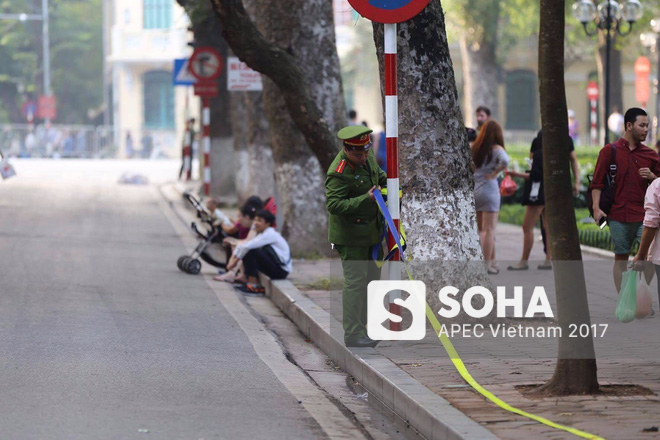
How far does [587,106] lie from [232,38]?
158 feet

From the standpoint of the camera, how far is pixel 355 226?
8.60 meters

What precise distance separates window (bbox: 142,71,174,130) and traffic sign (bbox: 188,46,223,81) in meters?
40.3

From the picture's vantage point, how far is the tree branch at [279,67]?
12211mm

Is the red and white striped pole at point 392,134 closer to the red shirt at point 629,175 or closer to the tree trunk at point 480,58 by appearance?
the red shirt at point 629,175

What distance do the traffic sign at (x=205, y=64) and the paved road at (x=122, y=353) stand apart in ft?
19.8

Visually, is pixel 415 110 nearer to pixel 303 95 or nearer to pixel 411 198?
pixel 411 198

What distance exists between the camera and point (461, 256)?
9695 mm

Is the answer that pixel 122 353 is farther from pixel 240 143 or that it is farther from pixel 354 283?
pixel 240 143

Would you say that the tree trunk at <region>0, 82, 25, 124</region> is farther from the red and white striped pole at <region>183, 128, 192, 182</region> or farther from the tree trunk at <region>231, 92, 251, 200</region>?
the tree trunk at <region>231, 92, 251, 200</region>

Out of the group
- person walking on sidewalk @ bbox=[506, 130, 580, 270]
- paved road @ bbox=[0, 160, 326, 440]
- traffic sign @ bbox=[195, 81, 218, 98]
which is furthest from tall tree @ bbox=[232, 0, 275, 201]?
person walking on sidewalk @ bbox=[506, 130, 580, 270]

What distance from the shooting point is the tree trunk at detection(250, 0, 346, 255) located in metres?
14.7

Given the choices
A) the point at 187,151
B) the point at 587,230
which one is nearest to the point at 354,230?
the point at 587,230

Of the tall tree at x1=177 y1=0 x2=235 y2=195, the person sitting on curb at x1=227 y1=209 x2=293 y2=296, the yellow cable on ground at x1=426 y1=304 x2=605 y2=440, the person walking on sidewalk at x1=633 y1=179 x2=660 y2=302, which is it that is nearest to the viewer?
the yellow cable on ground at x1=426 y1=304 x2=605 y2=440

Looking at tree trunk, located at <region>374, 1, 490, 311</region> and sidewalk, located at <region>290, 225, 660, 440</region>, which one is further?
tree trunk, located at <region>374, 1, 490, 311</region>
